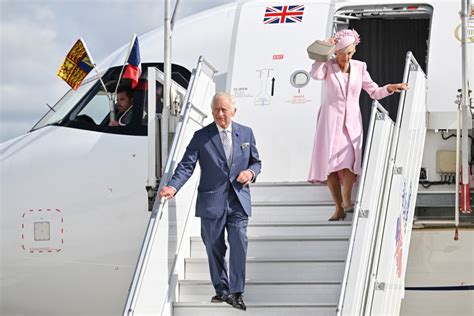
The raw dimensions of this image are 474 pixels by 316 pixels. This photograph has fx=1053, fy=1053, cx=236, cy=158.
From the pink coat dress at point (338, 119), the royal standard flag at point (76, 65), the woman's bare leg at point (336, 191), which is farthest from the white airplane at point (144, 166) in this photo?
the woman's bare leg at point (336, 191)

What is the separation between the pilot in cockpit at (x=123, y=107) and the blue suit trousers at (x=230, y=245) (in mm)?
2359

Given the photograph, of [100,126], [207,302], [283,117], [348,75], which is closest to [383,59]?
[283,117]

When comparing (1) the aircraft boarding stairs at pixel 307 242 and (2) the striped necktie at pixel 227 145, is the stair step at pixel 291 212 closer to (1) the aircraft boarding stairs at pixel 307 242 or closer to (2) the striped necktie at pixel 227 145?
(1) the aircraft boarding stairs at pixel 307 242

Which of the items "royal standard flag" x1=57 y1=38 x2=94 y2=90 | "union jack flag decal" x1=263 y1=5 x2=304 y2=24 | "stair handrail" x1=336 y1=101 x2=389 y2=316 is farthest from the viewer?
"union jack flag decal" x1=263 y1=5 x2=304 y2=24

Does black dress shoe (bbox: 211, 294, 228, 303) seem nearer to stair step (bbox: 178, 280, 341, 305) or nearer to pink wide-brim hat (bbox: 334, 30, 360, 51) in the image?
stair step (bbox: 178, 280, 341, 305)

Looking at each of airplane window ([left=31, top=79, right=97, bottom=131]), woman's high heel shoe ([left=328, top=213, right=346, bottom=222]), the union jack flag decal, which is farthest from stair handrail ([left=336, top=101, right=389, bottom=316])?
airplane window ([left=31, top=79, right=97, bottom=131])

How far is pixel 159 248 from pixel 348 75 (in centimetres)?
228

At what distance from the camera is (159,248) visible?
25.5 feet

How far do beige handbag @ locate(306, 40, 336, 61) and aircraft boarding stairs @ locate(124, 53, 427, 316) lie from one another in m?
0.65

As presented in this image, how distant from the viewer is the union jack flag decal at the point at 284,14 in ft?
34.3

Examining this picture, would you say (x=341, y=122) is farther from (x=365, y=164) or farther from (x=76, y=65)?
(x=76, y=65)

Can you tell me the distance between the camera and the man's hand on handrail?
301 inches

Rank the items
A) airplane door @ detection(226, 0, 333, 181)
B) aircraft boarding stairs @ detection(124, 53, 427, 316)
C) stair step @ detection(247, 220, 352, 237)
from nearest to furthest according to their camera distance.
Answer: aircraft boarding stairs @ detection(124, 53, 427, 316)
stair step @ detection(247, 220, 352, 237)
airplane door @ detection(226, 0, 333, 181)

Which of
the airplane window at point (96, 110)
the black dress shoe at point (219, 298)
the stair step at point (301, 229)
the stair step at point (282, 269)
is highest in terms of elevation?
the airplane window at point (96, 110)
